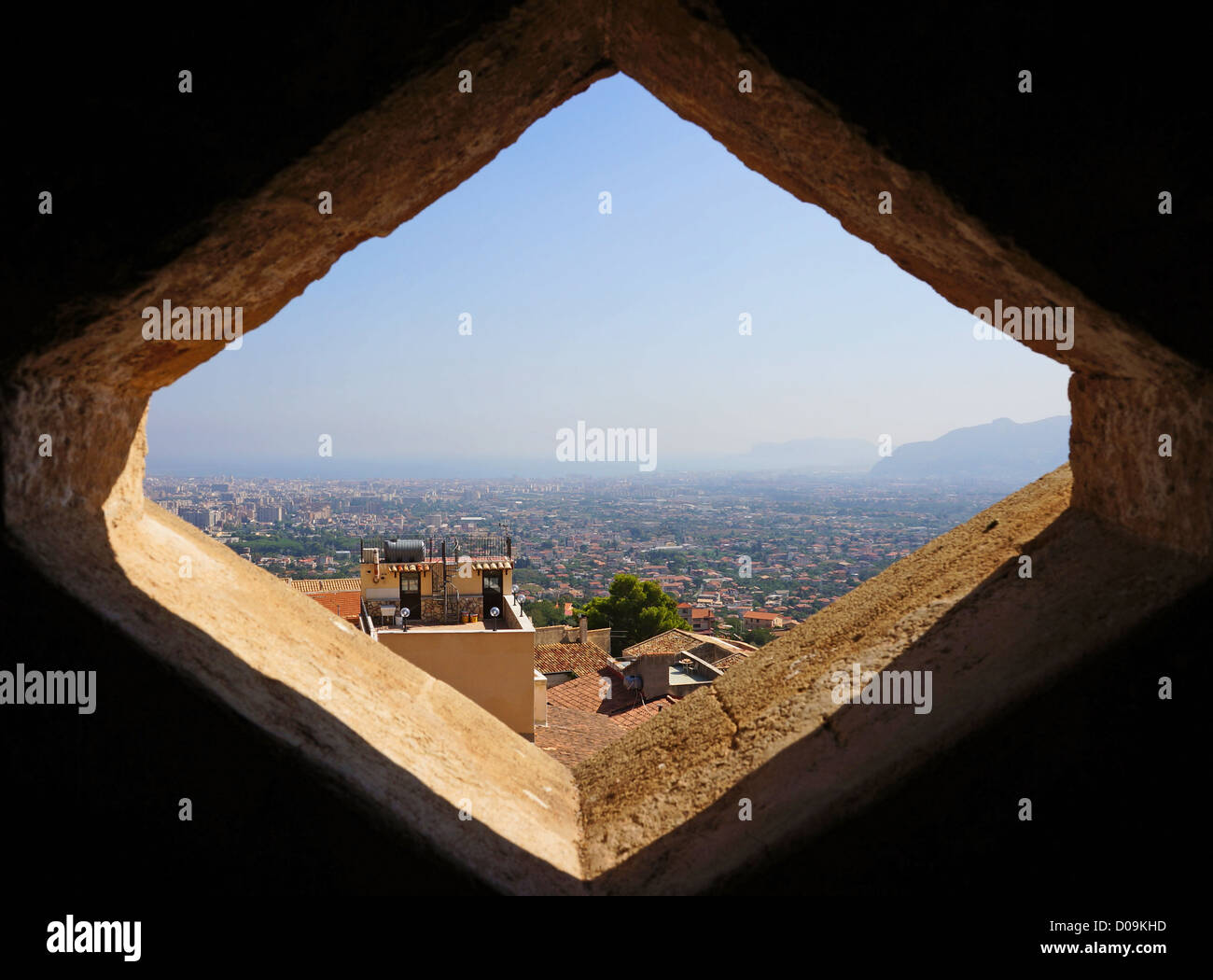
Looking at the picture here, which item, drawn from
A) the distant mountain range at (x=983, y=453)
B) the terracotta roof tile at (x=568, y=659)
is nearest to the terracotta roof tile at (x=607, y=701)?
the terracotta roof tile at (x=568, y=659)

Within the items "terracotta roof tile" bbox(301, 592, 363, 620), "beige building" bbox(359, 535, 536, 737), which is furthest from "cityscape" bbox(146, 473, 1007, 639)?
"terracotta roof tile" bbox(301, 592, 363, 620)

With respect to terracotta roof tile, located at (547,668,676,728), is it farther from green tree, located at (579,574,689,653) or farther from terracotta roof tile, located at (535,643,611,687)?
green tree, located at (579,574,689,653)

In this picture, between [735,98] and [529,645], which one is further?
[529,645]

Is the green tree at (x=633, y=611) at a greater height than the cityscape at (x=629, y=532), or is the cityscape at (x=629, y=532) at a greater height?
the cityscape at (x=629, y=532)

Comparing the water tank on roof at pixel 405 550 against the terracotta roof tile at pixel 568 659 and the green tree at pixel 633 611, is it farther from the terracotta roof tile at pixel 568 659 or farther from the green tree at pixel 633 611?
the green tree at pixel 633 611

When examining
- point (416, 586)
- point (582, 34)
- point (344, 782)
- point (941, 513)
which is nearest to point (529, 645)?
point (416, 586)

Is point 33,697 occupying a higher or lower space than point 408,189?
lower
